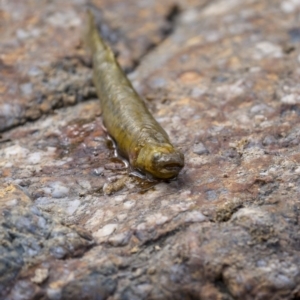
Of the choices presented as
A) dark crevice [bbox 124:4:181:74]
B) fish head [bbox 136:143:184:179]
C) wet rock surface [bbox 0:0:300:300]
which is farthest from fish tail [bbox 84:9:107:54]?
fish head [bbox 136:143:184:179]

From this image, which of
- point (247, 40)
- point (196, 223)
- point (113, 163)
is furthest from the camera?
point (247, 40)

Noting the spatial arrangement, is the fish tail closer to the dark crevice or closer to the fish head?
the dark crevice

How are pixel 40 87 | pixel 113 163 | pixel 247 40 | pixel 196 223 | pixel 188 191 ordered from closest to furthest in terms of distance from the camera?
1. pixel 196 223
2. pixel 188 191
3. pixel 113 163
4. pixel 40 87
5. pixel 247 40

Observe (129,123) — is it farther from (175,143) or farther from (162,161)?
(162,161)

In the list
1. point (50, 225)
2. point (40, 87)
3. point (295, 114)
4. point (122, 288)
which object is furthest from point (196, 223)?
point (40, 87)

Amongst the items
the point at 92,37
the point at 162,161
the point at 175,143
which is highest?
the point at 92,37

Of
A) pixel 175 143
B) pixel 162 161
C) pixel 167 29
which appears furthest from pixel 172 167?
pixel 167 29

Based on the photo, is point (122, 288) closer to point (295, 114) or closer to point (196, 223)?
point (196, 223)
